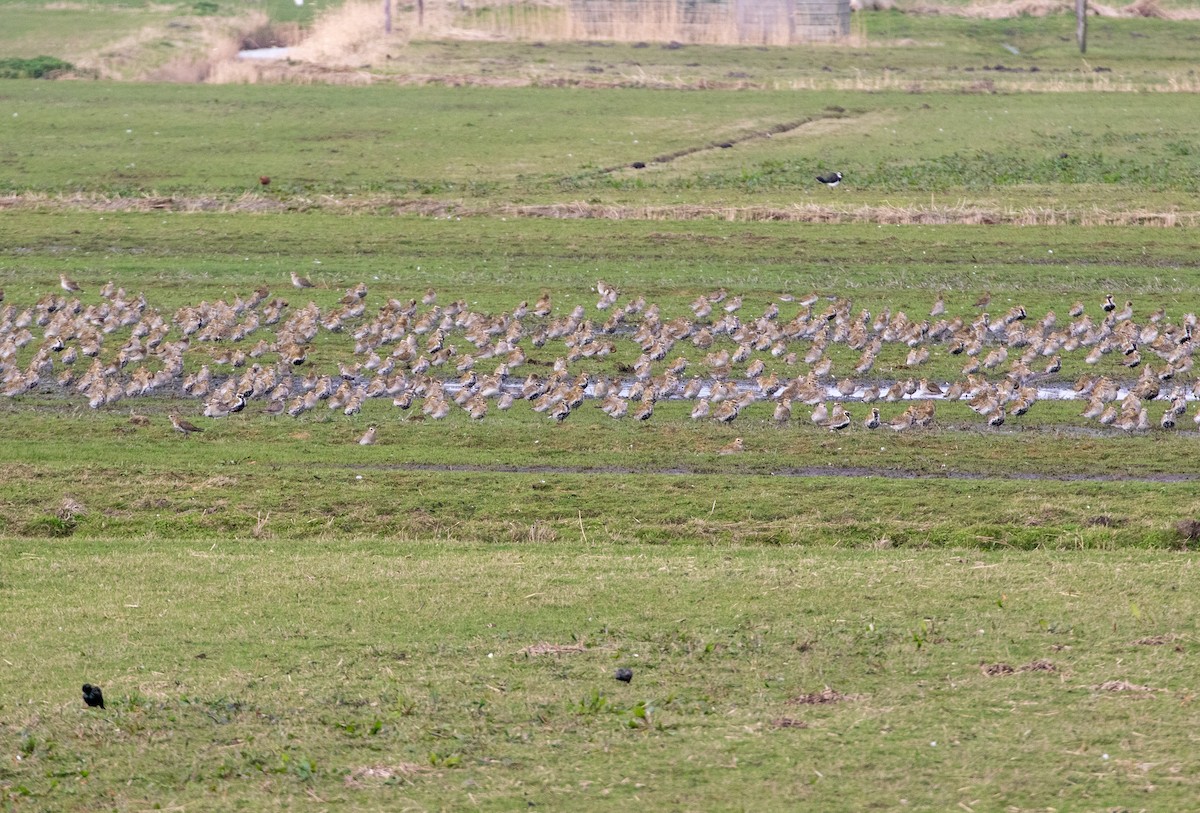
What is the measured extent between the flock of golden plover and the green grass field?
20 centimetres

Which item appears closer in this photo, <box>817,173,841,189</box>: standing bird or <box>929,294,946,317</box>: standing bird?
<box>929,294,946,317</box>: standing bird

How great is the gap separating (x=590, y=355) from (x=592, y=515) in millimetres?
7926

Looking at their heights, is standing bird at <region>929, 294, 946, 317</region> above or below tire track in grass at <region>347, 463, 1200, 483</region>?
above

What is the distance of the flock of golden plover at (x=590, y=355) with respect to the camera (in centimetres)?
2297

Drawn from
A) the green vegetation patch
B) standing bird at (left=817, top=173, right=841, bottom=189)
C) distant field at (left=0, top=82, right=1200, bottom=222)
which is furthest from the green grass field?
the green vegetation patch

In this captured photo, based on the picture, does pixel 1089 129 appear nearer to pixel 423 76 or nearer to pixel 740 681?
pixel 423 76

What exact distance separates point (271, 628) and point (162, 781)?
3317mm

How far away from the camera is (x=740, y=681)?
12008 millimetres

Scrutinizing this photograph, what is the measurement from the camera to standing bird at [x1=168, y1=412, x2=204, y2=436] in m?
22.0

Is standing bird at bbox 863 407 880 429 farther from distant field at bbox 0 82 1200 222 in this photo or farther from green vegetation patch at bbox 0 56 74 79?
green vegetation patch at bbox 0 56 74 79

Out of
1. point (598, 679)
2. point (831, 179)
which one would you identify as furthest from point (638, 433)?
point (831, 179)

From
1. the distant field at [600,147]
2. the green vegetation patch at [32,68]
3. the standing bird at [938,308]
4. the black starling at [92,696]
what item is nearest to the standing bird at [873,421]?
the standing bird at [938,308]

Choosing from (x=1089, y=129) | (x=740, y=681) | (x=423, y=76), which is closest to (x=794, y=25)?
(x=423, y=76)

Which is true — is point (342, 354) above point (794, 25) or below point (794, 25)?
below
